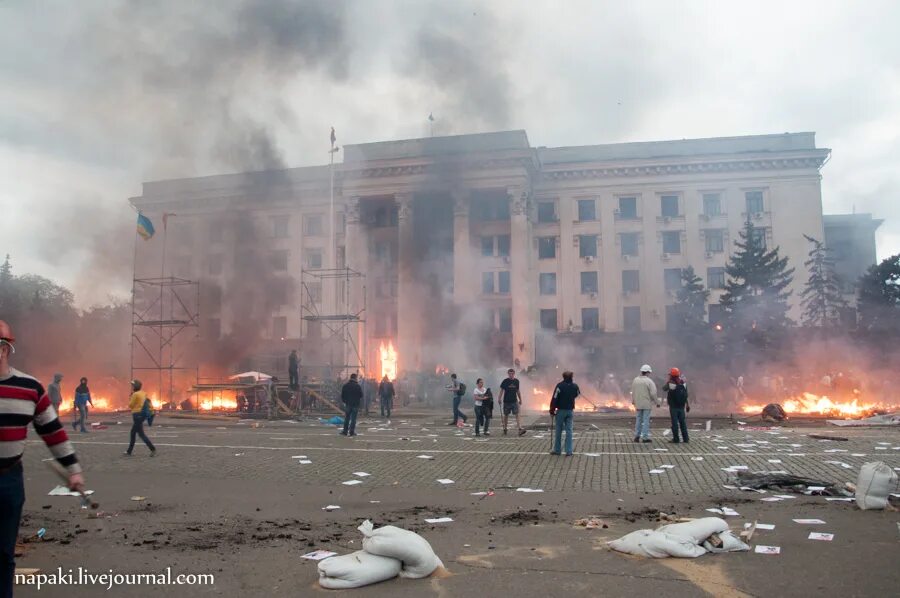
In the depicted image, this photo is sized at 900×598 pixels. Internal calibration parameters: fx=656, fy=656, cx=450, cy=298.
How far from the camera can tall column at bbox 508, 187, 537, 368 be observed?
4694 cm

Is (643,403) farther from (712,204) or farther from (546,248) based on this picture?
(712,204)

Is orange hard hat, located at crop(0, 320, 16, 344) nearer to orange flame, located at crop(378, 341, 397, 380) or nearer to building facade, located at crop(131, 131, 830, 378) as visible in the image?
orange flame, located at crop(378, 341, 397, 380)

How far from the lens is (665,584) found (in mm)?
4781

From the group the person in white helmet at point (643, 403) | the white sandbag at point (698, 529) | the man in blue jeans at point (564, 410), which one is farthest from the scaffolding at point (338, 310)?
the white sandbag at point (698, 529)

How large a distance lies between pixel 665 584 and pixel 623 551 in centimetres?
81

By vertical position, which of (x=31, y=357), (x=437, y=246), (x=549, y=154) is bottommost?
(x=31, y=357)

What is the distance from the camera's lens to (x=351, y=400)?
17062 millimetres

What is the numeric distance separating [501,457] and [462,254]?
36.3 meters

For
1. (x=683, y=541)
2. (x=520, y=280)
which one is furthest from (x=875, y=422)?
(x=520, y=280)

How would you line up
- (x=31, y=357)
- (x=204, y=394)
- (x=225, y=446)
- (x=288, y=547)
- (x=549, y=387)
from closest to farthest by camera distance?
(x=288, y=547) < (x=225, y=446) < (x=204, y=394) < (x=31, y=357) < (x=549, y=387)

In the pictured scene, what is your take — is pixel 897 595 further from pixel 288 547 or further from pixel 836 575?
pixel 288 547

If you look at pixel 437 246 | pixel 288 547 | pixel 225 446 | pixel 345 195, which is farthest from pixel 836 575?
pixel 345 195

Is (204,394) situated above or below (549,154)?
below

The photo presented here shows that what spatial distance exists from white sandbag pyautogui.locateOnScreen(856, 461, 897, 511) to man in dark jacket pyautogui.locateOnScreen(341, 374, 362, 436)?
39.4ft
